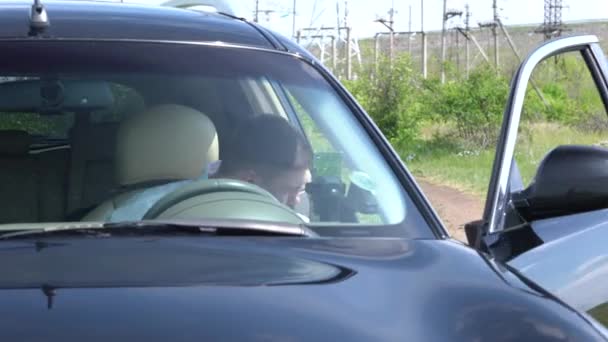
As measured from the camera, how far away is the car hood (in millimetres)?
2025

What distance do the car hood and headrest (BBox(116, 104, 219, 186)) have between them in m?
0.60

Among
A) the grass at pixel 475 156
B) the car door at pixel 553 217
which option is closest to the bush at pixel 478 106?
the grass at pixel 475 156

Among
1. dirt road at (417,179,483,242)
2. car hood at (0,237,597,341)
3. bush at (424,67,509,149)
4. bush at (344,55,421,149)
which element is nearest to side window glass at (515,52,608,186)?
bush at (424,67,509,149)

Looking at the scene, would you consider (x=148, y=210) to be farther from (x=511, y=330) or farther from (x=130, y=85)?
(x=511, y=330)

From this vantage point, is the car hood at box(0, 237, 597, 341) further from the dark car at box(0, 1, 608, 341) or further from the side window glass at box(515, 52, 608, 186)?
the side window glass at box(515, 52, 608, 186)

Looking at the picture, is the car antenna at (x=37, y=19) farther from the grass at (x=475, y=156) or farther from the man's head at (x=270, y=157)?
the grass at (x=475, y=156)

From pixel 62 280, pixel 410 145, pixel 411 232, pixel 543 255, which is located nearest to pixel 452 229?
pixel 543 255

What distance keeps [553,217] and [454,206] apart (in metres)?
9.51

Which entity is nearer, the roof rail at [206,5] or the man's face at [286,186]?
the man's face at [286,186]

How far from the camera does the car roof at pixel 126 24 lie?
Result: 3.08 meters

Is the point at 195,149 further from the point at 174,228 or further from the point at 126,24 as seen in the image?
the point at 174,228

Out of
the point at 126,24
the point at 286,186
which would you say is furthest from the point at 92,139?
the point at 286,186

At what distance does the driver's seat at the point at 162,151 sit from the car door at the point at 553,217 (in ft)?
2.63

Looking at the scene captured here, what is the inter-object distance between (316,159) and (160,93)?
453mm
